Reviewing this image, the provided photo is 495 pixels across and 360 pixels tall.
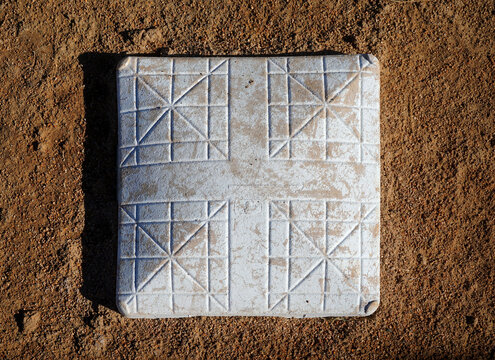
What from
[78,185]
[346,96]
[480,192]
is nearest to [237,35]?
[346,96]

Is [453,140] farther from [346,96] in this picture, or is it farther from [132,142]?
[132,142]

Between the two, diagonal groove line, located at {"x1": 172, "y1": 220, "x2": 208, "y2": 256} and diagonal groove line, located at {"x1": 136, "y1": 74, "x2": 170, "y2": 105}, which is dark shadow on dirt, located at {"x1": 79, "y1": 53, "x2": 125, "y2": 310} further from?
diagonal groove line, located at {"x1": 172, "y1": 220, "x2": 208, "y2": 256}

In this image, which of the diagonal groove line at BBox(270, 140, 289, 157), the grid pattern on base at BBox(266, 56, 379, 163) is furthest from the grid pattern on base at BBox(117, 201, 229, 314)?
the grid pattern on base at BBox(266, 56, 379, 163)

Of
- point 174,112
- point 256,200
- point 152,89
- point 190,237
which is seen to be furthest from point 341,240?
point 152,89

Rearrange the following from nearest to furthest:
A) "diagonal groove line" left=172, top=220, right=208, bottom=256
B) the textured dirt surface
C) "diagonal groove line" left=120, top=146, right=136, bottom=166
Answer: "diagonal groove line" left=172, top=220, right=208, bottom=256 < "diagonal groove line" left=120, top=146, right=136, bottom=166 < the textured dirt surface

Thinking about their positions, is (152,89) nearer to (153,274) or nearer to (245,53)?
(245,53)

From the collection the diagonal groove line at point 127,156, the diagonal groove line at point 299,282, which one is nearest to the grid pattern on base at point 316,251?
the diagonal groove line at point 299,282
